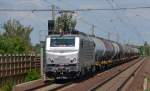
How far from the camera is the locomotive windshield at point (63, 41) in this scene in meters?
34.3

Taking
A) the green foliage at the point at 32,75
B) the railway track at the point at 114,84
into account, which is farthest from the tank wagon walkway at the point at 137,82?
the green foliage at the point at 32,75

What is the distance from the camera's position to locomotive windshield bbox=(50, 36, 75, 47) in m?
34.3

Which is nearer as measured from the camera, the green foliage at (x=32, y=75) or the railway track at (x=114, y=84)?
the railway track at (x=114, y=84)

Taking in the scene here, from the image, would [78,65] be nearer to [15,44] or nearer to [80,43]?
[80,43]

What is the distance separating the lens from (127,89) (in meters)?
29.1

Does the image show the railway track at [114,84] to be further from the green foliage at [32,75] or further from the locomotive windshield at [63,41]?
the green foliage at [32,75]

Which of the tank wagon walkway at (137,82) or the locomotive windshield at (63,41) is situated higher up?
the locomotive windshield at (63,41)

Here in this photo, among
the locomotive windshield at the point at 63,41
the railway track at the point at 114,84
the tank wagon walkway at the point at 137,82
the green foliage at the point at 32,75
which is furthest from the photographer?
the green foliage at the point at 32,75

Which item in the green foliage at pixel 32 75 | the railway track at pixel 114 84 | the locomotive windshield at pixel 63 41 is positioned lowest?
the railway track at pixel 114 84

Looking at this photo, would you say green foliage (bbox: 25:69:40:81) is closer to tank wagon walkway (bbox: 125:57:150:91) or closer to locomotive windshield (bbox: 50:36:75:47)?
locomotive windshield (bbox: 50:36:75:47)

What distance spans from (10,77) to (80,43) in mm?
5343

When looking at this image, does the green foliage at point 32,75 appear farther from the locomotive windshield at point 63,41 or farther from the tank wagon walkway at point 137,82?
the tank wagon walkway at point 137,82

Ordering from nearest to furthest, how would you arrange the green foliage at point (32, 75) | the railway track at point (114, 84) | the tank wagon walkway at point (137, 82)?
the railway track at point (114, 84) → the tank wagon walkway at point (137, 82) → the green foliage at point (32, 75)

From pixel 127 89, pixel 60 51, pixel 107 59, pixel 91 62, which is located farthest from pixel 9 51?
→ pixel 107 59
